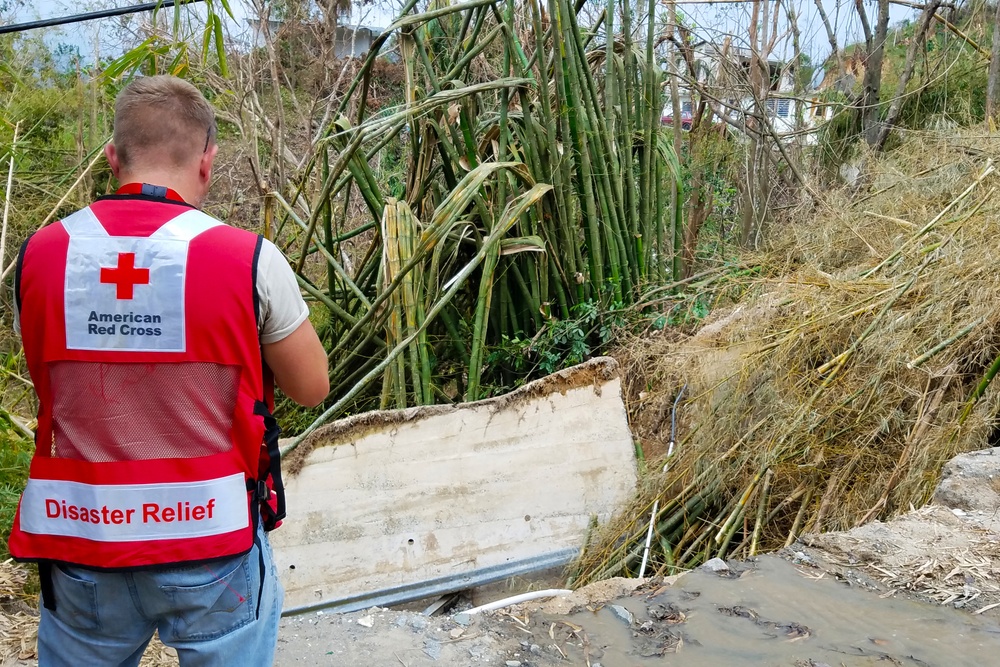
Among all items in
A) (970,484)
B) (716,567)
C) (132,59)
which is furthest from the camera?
(132,59)

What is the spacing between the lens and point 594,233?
4.34 metres

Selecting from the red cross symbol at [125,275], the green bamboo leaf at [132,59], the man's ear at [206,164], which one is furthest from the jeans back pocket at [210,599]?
the green bamboo leaf at [132,59]

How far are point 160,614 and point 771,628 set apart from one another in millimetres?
1573

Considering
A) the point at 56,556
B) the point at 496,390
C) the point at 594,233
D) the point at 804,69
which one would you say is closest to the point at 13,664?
the point at 56,556

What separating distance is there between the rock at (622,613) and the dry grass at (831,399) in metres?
0.95

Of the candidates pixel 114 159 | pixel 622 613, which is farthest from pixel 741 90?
pixel 114 159

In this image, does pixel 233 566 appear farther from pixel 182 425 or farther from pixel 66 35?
pixel 66 35

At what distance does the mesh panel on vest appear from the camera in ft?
4.16

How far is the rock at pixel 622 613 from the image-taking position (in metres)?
2.32

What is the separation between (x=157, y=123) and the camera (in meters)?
1.31

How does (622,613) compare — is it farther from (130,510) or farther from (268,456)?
(130,510)

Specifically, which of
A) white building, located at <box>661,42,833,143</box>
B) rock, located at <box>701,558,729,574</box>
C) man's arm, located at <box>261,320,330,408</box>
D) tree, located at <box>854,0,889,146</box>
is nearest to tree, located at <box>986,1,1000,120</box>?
tree, located at <box>854,0,889,146</box>

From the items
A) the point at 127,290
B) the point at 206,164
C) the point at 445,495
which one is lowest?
the point at 445,495

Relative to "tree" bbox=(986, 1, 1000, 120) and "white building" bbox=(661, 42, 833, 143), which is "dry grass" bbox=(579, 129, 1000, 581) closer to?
"tree" bbox=(986, 1, 1000, 120)
